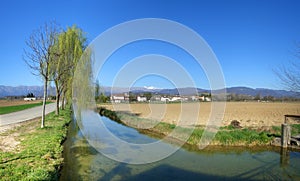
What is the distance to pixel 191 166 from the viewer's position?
9227 millimetres

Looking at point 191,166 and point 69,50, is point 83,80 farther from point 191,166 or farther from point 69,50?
point 191,166

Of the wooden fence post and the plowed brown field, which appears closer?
the wooden fence post

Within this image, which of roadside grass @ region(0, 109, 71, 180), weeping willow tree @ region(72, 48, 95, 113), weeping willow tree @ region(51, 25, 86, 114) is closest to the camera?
roadside grass @ region(0, 109, 71, 180)

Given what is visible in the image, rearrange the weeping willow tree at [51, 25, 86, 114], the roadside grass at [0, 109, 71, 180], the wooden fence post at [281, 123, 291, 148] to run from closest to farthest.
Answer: the roadside grass at [0, 109, 71, 180]
the wooden fence post at [281, 123, 291, 148]
the weeping willow tree at [51, 25, 86, 114]

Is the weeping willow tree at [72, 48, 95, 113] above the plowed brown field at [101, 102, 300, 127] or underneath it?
above

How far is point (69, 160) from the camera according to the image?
9.05 m

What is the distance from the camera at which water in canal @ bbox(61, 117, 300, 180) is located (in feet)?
25.9

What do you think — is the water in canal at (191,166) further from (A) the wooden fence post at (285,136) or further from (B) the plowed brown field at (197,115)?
(B) the plowed brown field at (197,115)

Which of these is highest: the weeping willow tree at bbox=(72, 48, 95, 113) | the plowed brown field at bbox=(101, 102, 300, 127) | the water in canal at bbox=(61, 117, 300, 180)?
the weeping willow tree at bbox=(72, 48, 95, 113)

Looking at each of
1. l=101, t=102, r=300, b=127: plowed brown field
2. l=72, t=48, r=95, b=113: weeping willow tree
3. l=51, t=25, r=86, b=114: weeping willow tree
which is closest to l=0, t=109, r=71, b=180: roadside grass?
l=51, t=25, r=86, b=114: weeping willow tree

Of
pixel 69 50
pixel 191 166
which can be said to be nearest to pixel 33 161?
pixel 191 166

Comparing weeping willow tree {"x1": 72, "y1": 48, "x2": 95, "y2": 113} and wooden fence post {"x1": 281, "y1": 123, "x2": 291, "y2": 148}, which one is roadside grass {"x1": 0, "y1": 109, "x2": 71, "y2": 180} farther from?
weeping willow tree {"x1": 72, "y1": 48, "x2": 95, "y2": 113}

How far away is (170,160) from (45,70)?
9.67 m

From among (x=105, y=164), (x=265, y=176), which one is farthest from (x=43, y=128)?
(x=265, y=176)
